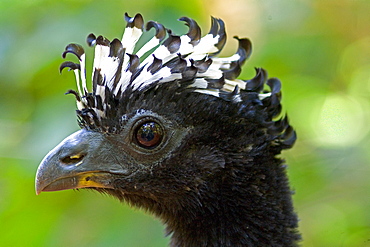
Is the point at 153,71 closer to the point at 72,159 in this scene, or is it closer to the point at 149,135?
the point at 149,135

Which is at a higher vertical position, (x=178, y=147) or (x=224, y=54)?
(x=224, y=54)

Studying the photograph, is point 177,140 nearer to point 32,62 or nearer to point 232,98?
point 232,98

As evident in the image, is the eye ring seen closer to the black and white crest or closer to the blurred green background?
the black and white crest

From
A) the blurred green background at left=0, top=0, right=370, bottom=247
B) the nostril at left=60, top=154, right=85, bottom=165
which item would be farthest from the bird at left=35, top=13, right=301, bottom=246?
the blurred green background at left=0, top=0, right=370, bottom=247

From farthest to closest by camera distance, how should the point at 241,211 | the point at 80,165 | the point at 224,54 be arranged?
the point at 224,54 → the point at 241,211 → the point at 80,165

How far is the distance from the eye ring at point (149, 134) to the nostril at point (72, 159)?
377 millimetres

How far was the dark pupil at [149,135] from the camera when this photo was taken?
3.49 metres

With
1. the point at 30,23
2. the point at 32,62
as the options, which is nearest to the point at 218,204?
the point at 32,62

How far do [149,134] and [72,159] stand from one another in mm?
505

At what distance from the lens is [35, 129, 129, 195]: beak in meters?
3.42

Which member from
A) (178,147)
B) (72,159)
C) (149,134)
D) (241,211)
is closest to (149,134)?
(149,134)

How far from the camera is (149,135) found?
3498 millimetres

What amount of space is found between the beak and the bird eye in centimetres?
19

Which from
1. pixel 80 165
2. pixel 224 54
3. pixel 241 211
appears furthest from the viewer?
pixel 224 54
